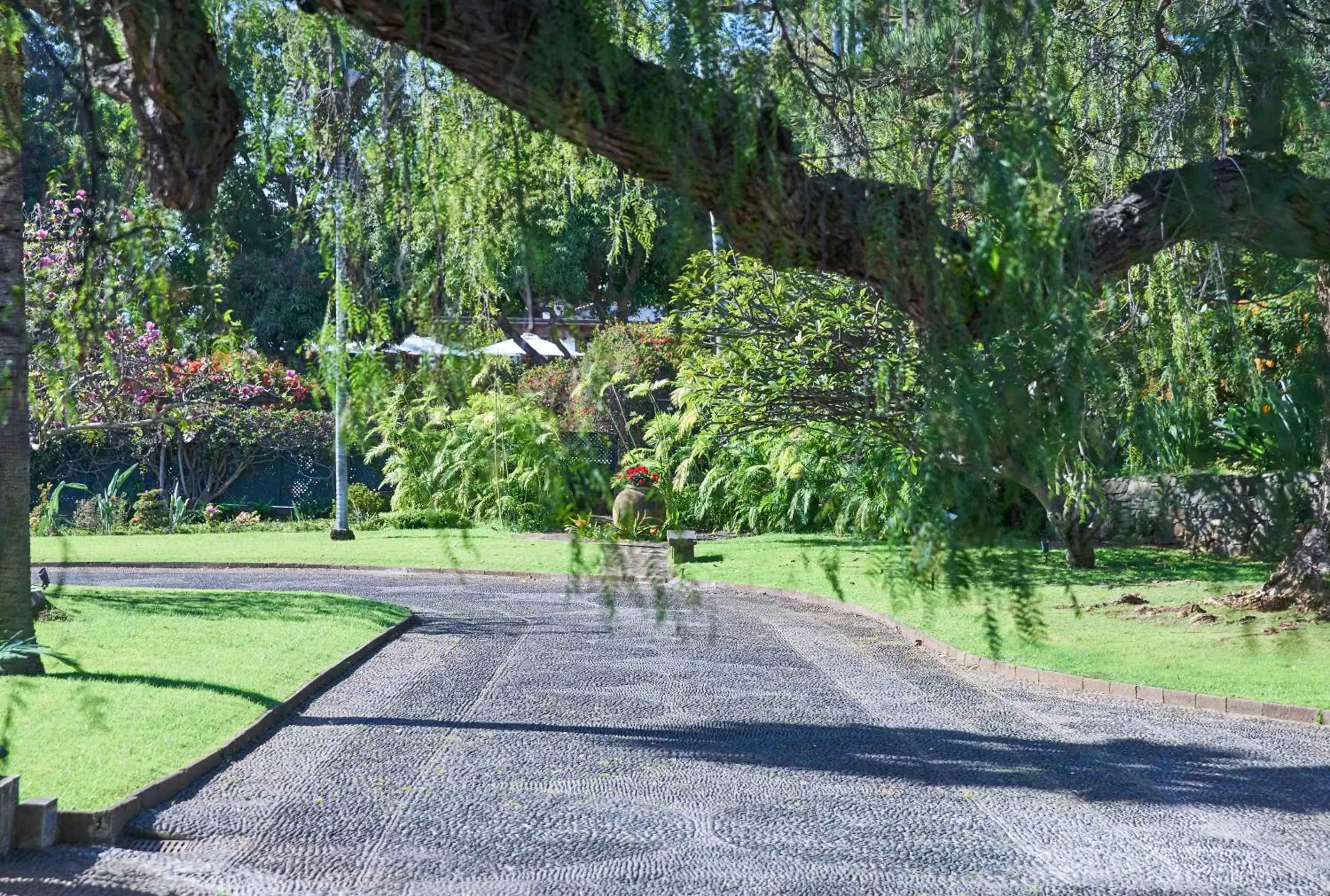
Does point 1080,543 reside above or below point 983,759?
above

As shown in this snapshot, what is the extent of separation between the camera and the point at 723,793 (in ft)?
24.8

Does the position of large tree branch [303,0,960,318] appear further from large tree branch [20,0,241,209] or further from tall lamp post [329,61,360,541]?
tall lamp post [329,61,360,541]

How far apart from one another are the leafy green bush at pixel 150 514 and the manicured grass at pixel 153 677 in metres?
14.0

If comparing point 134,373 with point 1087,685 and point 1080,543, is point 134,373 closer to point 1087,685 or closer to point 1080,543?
point 1087,685

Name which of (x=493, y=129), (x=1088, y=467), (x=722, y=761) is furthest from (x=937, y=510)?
(x=722, y=761)

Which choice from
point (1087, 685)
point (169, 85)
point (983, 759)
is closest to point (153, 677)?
point (983, 759)

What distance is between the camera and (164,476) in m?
32.6

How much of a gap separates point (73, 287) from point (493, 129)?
1.14 metres

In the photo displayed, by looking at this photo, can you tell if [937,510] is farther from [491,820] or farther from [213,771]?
[213,771]

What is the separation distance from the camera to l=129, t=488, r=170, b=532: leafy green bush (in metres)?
31.1

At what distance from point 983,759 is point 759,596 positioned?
35.1ft

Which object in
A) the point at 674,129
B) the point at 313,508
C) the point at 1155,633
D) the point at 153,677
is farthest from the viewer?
the point at 313,508

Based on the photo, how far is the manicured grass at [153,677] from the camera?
7.65 metres

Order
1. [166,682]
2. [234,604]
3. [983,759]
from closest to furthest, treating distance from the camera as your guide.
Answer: [983,759] < [166,682] < [234,604]
